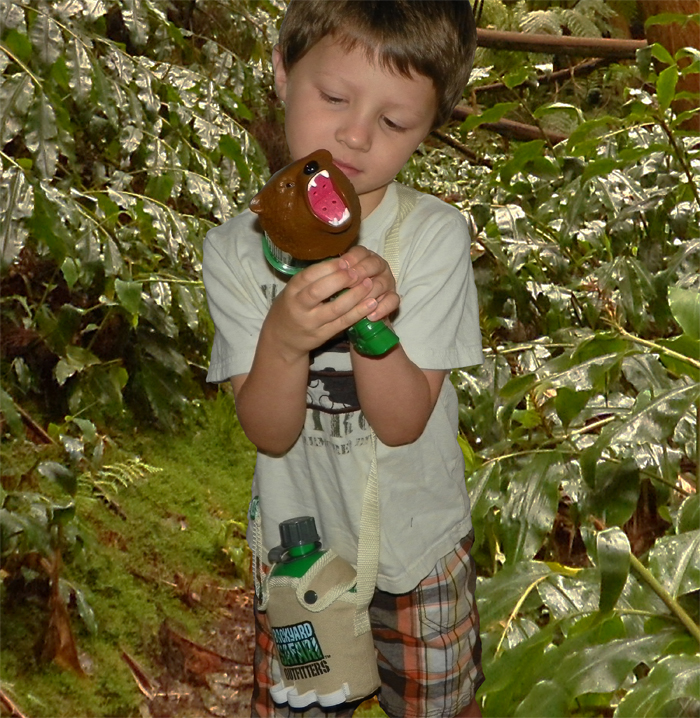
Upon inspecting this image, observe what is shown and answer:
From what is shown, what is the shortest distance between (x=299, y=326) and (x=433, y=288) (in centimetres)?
16

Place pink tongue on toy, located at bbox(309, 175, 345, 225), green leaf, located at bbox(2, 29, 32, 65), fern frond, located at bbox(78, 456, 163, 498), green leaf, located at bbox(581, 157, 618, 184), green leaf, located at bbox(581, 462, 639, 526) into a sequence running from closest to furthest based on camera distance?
pink tongue on toy, located at bbox(309, 175, 345, 225) < green leaf, located at bbox(581, 462, 639, 526) < green leaf, located at bbox(2, 29, 32, 65) < green leaf, located at bbox(581, 157, 618, 184) < fern frond, located at bbox(78, 456, 163, 498)

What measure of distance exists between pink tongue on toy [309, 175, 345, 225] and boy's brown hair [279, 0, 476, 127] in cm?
14

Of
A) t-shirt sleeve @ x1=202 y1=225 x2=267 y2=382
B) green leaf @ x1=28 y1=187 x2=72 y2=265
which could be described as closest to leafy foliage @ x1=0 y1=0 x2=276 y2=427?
green leaf @ x1=28 y1=187 x2=72 y2=265

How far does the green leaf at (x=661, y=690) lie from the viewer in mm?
720

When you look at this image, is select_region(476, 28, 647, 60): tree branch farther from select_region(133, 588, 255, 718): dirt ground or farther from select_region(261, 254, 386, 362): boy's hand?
select_region(261, 254, 386, 362): boy's hand

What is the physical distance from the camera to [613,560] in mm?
754

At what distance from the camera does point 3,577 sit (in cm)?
156

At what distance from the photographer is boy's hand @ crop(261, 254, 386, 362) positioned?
59 cm

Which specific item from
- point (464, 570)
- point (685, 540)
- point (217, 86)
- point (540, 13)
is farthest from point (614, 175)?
point (540, 13)

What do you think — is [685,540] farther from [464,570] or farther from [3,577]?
[3,577]

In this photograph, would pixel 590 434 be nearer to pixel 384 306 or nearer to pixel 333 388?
pixel 333 388

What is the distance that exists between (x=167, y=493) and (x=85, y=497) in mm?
204

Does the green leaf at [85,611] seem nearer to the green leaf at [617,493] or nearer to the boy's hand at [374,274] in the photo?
the green leaf at [617,493]

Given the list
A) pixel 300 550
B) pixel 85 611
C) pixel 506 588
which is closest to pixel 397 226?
pixel 300 550
